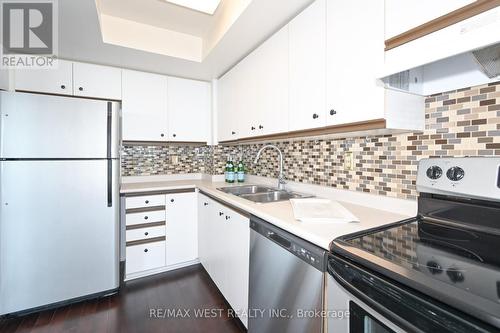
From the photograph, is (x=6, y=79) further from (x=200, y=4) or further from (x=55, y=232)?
(x=200, y=4)

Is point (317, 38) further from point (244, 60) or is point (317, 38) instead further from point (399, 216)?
point (399, 216)

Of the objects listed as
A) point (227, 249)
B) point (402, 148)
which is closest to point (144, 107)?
point (227, 249)

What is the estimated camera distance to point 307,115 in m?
1.36

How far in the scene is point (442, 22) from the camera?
70cm

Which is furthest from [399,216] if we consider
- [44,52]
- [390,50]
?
[44,52]

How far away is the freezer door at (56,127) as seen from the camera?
1597mm

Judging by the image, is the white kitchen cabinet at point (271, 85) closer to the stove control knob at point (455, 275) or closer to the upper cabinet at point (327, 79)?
the upper cabinet at point (327, 79)

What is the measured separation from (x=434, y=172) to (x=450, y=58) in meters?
0.45

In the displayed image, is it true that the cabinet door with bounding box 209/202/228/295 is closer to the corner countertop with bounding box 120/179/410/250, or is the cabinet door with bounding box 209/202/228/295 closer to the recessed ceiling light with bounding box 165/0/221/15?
the corner countertop with bounding box 120/179/410/250

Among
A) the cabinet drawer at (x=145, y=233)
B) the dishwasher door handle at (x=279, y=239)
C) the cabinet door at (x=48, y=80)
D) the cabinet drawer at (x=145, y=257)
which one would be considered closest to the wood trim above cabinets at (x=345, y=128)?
the dishwasher door handle at (x=279, y=239)

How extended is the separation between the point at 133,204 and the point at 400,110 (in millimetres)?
2119

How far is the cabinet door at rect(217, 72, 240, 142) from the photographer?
2258 millimetres

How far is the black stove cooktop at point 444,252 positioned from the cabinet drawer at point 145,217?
6.02 feet

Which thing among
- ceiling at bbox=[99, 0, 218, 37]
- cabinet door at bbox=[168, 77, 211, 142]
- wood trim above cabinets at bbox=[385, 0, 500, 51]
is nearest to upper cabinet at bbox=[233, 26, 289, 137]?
ceiling at bbox=[99, 0, 218, 37]
